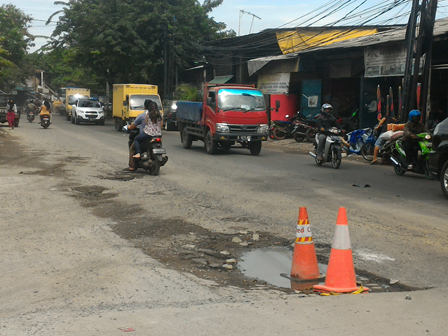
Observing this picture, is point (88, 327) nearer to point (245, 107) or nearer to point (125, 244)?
Result: point (125, 244)

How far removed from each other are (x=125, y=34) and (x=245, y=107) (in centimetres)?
2286

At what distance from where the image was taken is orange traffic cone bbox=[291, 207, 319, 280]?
5.34 meters

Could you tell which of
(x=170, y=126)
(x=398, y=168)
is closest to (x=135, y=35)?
(x=170, y=126)

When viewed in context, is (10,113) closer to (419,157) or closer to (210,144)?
(210,144)

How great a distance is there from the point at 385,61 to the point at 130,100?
14570 millimetres

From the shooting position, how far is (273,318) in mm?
4148

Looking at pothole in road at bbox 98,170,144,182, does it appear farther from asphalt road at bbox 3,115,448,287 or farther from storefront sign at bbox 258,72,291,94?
storefront sign at bbox 258,72,291,94

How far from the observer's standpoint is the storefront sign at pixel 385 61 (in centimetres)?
2027

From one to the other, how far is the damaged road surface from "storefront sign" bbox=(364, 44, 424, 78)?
882cm

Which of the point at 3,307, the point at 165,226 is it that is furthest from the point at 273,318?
the point at 165,226

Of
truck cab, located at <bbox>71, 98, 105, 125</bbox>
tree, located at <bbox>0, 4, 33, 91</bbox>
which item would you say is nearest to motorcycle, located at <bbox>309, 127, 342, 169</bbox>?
truck cab, located at <bbox>71, 98, 105, 125</bbox>

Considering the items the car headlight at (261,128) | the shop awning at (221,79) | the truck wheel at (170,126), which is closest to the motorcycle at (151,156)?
the car headlight at (261,128)

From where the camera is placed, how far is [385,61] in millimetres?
21031

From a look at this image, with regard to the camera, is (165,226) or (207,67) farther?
(207,67)
